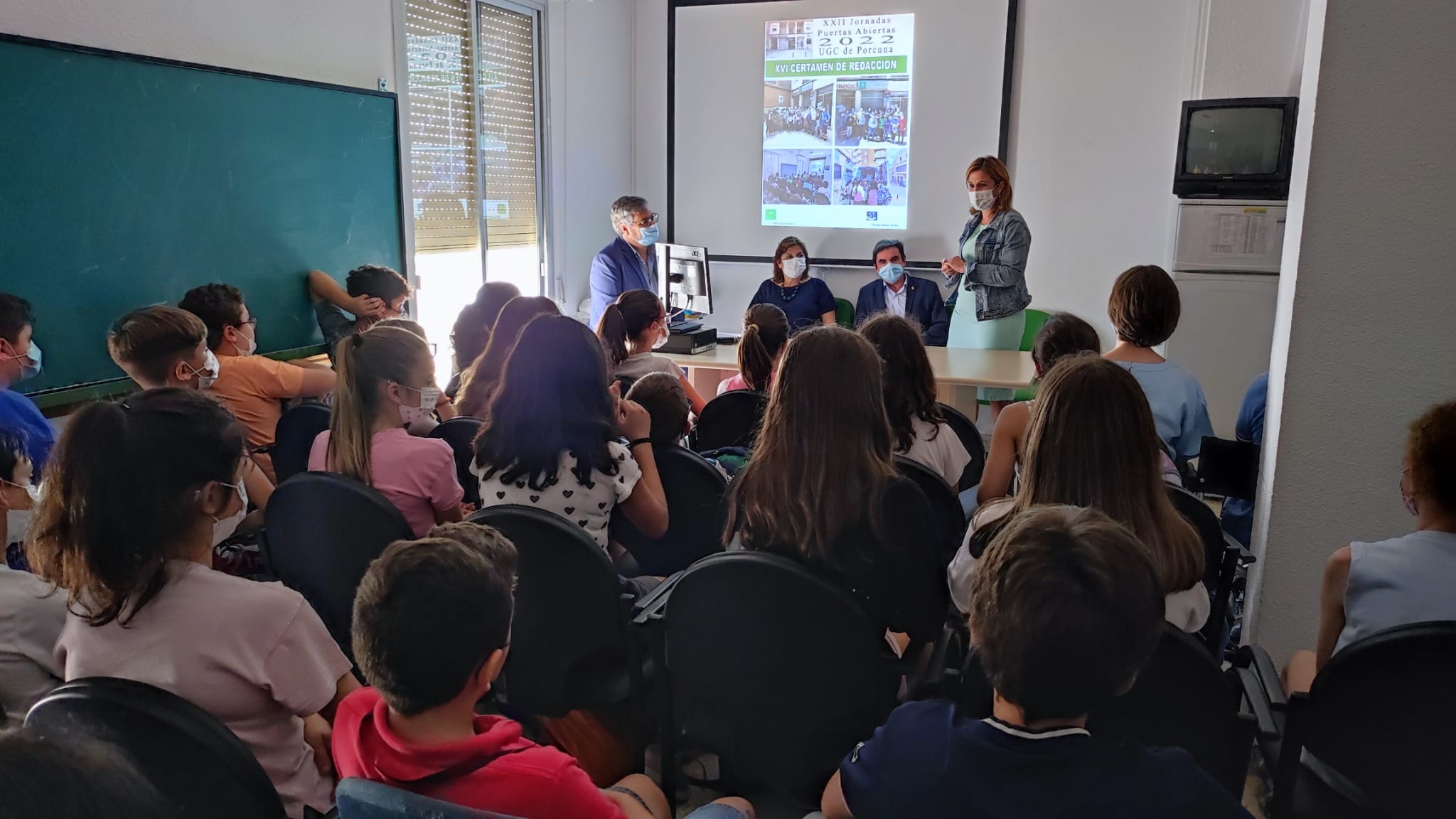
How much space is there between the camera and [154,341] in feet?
8.09

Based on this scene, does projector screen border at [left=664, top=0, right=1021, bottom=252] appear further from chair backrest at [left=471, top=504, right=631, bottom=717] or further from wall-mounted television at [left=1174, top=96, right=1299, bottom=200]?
chair backrest at [left=471, top=504, right=631, bottom=717]

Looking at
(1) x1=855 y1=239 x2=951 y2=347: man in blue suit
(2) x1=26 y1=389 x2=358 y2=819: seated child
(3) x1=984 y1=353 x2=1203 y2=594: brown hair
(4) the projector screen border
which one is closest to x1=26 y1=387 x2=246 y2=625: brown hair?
(2) x1=26 y1=389 x2=358 y2=819: seated child

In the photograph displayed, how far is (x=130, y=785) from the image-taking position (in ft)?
2.37

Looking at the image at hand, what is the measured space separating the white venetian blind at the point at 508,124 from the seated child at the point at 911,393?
351 cm

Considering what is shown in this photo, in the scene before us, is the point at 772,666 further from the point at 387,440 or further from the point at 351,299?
the point at 351,299

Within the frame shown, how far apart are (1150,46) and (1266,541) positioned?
4018 mm

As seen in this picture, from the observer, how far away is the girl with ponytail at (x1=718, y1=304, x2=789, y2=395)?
3.12 meters

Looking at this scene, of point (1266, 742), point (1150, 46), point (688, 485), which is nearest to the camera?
point (1266, 742)

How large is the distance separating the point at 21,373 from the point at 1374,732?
320cm

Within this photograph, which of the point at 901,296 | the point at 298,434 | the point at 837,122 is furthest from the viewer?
the point at 837,122

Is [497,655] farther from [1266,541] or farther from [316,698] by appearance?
[1266,541]

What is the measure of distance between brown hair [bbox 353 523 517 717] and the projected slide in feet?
17.2

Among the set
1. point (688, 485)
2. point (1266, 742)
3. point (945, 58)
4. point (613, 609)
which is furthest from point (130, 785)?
point (945, 58)

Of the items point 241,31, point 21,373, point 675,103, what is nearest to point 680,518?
point 21,373
